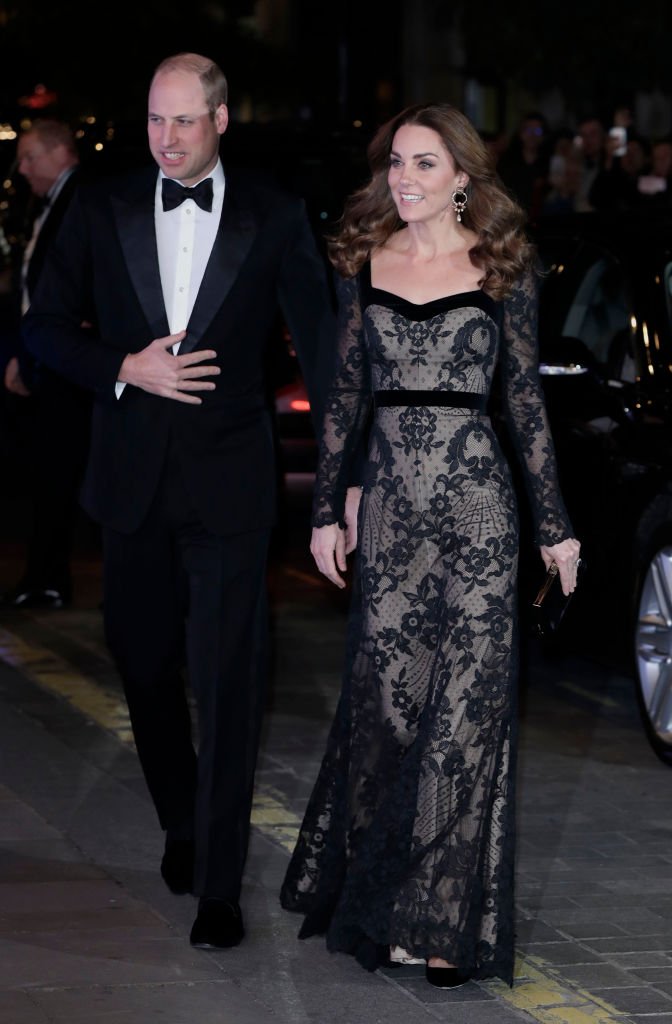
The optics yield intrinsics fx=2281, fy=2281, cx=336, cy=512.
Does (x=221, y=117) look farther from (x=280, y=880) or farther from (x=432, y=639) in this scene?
(x=280, y=880)

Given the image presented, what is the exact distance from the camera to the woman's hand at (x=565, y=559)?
208 inches

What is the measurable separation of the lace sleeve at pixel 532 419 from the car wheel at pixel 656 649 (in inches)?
89.3

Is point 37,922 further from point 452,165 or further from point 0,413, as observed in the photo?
point 0,413

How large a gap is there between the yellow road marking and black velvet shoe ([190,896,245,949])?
2.01 ft

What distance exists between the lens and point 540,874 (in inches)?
241

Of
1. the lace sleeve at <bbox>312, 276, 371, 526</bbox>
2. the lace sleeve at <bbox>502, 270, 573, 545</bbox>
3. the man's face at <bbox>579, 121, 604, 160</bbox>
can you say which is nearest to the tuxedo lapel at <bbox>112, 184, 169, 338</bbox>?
the lace sleeve at <bbox>312, 276, 371, 526</bbox>

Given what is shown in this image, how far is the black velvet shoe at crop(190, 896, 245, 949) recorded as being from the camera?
17.5 ft

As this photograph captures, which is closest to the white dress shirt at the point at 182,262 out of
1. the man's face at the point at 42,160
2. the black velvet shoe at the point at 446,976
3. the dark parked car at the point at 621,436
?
the black velvet shoe at the point at 446,976

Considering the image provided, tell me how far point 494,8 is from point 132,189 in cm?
2737

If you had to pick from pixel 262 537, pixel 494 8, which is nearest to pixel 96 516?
pixel 262 537

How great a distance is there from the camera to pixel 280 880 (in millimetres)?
Result: 5934

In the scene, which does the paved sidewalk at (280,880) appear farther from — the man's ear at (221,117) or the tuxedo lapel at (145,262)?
the man's ear at (221,117)

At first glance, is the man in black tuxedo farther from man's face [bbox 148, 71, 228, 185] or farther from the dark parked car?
the dark parked car

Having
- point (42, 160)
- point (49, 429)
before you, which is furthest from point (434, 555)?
point (42, 160)
